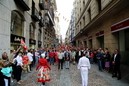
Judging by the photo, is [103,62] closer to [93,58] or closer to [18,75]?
[93,58]

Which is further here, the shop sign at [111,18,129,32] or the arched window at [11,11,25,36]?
the arched window at [11,11,25,36]

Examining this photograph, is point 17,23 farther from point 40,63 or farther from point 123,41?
point 123,41

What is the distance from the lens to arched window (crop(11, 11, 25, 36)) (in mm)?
15683

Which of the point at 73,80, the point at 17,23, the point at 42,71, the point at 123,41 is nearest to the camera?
the point at 42,71

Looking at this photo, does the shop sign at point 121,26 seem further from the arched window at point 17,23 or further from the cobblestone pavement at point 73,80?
the arched window at point 17,23

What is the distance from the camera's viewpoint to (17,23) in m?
17.3

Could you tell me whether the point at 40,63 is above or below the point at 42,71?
above

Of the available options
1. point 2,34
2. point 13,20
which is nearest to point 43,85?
point 2,34

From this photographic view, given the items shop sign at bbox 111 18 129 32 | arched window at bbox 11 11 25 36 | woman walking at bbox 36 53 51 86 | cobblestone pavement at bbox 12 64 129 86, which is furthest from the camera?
arched window at bbox 11 11 25 36

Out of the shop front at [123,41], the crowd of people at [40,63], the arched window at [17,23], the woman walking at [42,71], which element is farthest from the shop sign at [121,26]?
the arched window at [17,23]

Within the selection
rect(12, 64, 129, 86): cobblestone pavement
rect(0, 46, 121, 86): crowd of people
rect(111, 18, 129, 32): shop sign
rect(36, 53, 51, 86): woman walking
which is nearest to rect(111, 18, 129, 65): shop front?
rect(111, 18, 129, 32): shop sign

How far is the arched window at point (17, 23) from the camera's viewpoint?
15.7 m

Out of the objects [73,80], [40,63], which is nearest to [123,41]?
[73,80]

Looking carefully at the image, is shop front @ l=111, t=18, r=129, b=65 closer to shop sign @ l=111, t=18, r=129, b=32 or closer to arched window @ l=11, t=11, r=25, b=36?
shop sign @ l=111, t=18, r=129, b=32
